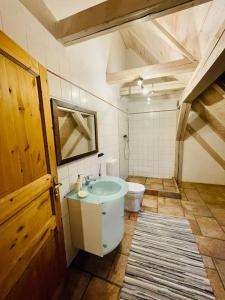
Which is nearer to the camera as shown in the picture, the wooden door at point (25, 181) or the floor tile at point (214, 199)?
the wooden door at point (25, 181)

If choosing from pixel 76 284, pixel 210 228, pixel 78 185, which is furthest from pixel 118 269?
pixel 210 228

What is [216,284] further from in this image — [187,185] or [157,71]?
[157,71]

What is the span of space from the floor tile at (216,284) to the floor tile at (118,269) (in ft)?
2.69

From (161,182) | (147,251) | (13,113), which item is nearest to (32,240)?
(13,113)

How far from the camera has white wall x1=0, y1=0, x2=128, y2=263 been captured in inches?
36.5

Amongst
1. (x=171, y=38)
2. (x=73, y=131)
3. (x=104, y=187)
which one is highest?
(x=171, y=38)

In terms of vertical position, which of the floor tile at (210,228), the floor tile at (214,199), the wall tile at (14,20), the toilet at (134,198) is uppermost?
the wall tile at (14,20)

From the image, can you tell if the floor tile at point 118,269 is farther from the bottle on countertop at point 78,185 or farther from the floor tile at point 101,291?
the bottle on countertop at point 78,185

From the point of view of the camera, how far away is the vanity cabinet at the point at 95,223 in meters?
1.29

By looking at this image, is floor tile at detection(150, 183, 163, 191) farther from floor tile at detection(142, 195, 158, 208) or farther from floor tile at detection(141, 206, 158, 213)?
floor tile at detection(141, 206, 158, 213)

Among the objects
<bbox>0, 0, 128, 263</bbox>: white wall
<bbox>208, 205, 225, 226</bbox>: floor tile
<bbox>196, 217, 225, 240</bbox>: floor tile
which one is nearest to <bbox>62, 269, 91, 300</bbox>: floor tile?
<bbox>0, 0, 128, 263</bbox>: white wall

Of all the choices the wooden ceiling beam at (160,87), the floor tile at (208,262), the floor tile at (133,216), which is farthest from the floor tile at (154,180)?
the wooden ceiling beam at (160,87)

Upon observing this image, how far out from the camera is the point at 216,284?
130 centimetres

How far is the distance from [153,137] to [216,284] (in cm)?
286
